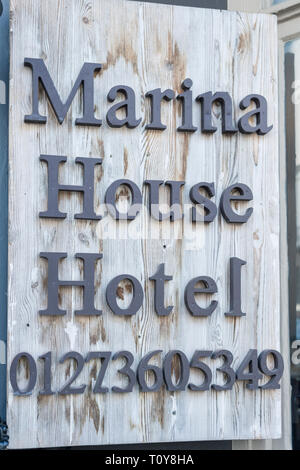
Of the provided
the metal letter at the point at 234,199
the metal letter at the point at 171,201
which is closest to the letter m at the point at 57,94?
the metal letter at the point at 171,201

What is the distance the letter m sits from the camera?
2.63 metres

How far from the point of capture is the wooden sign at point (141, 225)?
103 inches

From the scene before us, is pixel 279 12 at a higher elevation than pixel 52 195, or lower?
higher

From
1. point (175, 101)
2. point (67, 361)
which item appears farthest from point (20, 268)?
point (175, 101)

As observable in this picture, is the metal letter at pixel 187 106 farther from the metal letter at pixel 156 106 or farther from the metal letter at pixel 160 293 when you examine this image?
the metal letter at pixel 160 293

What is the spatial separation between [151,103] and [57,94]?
0.32 metres

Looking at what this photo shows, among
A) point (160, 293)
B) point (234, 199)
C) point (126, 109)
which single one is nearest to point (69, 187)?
point (126, 109)

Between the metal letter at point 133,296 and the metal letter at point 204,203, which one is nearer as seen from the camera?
the metal letter at point 133,296

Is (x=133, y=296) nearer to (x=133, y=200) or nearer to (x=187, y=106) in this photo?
(x=133, y=200)

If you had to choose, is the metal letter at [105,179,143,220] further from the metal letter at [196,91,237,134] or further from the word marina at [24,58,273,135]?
the metal letter at [196,91,237,134]

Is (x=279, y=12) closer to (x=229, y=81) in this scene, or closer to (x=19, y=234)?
(x=229, y=81)

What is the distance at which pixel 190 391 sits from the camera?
2717mm

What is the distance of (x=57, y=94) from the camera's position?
2654mm

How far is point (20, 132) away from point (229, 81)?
75cm
